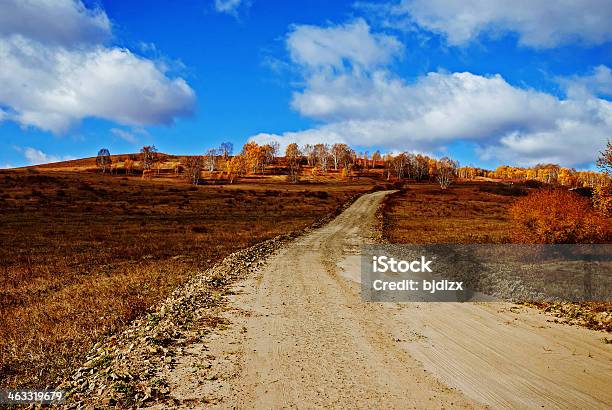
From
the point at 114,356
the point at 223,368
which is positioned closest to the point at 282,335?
the point at 223,368

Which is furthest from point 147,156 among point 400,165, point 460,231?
point 460,231

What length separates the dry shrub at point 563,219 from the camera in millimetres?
25281

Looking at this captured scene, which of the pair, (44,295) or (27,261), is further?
(27,261)

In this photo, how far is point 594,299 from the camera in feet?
48.9

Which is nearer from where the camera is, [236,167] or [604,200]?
[604,200]

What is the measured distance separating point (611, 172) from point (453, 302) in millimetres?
17877

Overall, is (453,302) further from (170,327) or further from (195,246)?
A: (195,246)

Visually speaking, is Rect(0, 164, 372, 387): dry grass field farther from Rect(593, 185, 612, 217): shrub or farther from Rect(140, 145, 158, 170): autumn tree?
Rect(140, 145, 158, 170): autumn tree

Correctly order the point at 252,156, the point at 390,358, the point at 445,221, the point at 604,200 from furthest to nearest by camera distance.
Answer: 1. the point at 252,156
2. the point at 445,221
3. the point at 604,200
4. the point at 390,358

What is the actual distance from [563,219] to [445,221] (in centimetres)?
2798

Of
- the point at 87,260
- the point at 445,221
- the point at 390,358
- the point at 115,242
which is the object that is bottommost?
the point at 390,358

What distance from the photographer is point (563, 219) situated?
25906 mm

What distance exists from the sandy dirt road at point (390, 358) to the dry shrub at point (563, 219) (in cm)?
1474

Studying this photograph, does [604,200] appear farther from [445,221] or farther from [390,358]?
[445,221]
